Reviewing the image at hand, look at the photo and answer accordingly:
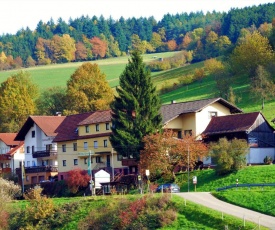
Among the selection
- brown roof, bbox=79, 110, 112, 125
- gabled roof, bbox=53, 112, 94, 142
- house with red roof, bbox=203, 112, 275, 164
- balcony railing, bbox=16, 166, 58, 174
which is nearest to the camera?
house with red roof, bbox=203, 112, 275, 164

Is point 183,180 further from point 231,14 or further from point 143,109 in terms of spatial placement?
point 231,14

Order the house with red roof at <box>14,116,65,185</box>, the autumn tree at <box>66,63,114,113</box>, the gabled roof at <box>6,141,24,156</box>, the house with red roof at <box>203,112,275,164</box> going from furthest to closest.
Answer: the autumn tree at <box>66,63,114,113</box>, the gabled roof at <box>6,141,24,156</box>, the house with red roof at <box>14,116,65,185</box>, the house with red roof at <box>203,112,275,164</box>

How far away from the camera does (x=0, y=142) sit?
107 m

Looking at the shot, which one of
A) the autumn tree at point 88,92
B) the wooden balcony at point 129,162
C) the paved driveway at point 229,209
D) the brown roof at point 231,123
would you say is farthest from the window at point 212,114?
the autumn tree at point 88,92

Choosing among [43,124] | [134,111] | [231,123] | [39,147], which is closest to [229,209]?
[134,111]

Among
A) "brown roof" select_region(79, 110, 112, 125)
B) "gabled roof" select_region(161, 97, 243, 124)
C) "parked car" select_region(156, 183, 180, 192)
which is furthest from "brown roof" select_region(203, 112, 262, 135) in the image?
"parked car" select_region(156, 183, 180, 192)

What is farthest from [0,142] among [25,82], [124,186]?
[124,186]

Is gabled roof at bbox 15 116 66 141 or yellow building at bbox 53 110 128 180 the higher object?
gabled roof at bbox 15 116 66 141

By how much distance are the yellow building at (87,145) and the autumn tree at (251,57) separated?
31299 millimetres

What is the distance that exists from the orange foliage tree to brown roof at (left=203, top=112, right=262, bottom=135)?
5109 millimetres

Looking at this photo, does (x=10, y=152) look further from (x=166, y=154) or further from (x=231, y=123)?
(x=166, y=154)

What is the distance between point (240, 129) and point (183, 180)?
9.14 meters

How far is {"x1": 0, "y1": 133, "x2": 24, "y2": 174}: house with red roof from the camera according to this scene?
10269 cm

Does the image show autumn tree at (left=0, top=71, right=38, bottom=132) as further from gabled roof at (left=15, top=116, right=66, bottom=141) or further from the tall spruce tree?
the tall spruce tree
